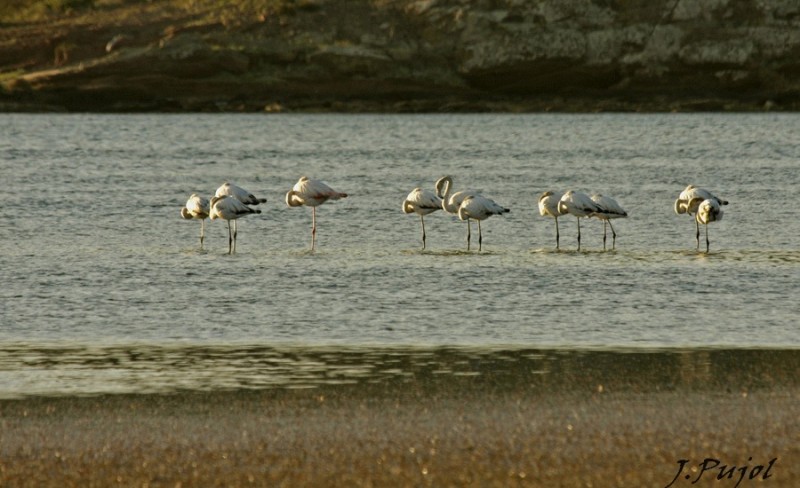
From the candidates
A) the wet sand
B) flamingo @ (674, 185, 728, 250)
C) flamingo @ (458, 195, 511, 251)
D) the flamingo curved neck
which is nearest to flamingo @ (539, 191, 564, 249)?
flamingo @ (458, 195, 511, 251)

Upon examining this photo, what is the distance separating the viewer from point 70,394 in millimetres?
11750

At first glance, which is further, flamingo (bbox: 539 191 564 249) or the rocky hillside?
the rocky hillside

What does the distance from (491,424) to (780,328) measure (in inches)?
225

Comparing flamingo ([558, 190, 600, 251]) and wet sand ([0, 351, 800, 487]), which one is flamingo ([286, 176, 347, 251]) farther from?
wet sand ([0, 351, 800, 487])

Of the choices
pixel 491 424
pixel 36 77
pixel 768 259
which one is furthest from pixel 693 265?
pixel 36 77

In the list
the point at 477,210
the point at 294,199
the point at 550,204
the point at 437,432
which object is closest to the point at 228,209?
the point at 294,199

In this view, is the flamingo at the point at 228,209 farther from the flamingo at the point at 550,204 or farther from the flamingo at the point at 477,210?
the flamingo at the point at 550,204

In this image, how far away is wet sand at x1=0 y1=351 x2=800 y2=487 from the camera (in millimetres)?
9156

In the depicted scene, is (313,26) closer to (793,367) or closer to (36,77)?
(36,77)

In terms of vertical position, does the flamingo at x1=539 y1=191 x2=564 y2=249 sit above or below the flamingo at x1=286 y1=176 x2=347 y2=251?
below
